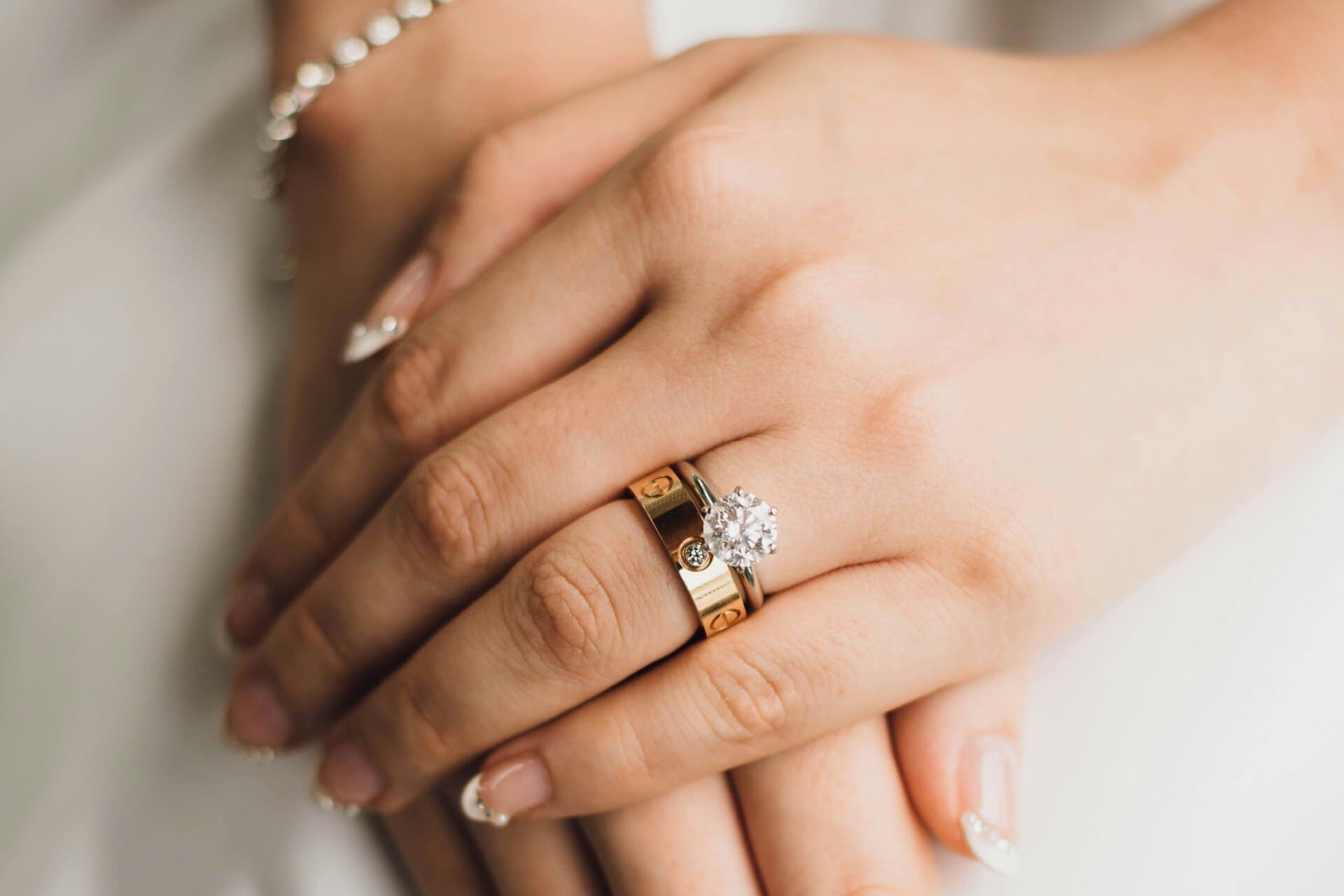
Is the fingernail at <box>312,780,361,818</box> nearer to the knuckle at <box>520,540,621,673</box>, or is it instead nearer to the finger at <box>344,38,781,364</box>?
the knuckle at <box>520,540,621,673</box>

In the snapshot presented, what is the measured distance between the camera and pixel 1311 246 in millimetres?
993

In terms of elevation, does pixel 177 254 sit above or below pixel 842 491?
above

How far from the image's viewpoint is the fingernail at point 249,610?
1057mm

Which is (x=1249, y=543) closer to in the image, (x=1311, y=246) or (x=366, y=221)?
(x=1311, y=246)

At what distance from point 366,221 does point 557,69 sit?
0.27 m

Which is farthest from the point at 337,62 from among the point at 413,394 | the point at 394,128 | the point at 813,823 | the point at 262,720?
the point at 813,823

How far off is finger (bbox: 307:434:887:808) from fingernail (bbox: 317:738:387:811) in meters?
0.08

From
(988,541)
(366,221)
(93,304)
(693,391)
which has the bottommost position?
(988,541)

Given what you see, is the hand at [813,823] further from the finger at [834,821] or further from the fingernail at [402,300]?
the fingernail at [402,300]

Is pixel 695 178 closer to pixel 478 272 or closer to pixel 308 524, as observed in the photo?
pixel 478 272

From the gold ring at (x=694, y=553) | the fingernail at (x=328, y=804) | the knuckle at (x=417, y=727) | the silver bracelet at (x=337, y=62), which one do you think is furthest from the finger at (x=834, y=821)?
the silver bracelet at (x=337, y=62)

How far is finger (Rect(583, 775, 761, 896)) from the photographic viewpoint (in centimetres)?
89

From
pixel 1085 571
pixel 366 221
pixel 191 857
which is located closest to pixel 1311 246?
pixel 1085 571

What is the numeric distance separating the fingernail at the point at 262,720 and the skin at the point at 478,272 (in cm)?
13
